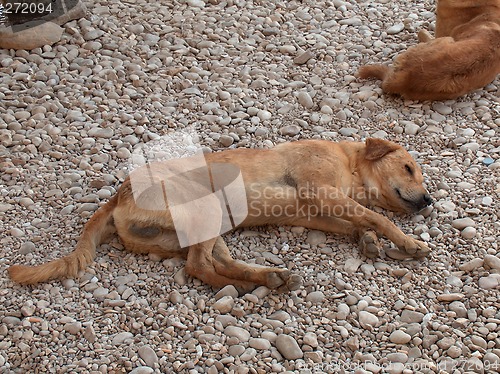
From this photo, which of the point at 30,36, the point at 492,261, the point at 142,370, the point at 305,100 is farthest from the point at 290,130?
the point at 30,36

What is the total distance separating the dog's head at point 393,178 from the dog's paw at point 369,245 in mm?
459

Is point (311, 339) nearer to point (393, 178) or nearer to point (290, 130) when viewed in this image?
point (393, 178)

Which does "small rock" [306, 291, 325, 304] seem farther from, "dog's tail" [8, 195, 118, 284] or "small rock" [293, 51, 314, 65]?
"small rock" [293, 51, 314, 65]

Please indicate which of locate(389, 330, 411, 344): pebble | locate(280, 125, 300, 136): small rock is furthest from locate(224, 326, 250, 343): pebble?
locate(280, 125, 300, 136): small rock

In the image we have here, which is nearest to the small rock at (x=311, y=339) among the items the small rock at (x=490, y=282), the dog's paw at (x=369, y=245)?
the dog's paw at (x=369, y=245)

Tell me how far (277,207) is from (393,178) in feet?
2.69

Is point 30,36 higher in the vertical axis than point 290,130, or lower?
higher

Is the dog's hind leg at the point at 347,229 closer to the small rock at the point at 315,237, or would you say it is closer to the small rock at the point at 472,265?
the small rock at the point at 315,237

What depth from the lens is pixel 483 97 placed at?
613 centimetres

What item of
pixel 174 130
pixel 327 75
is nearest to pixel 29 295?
pixel 174 130

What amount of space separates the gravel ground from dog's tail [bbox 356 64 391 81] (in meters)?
0.10

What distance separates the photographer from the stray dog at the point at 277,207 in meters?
4.29

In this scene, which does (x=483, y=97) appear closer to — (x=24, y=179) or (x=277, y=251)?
(x=277, y=251)

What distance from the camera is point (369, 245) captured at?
4.41 m
